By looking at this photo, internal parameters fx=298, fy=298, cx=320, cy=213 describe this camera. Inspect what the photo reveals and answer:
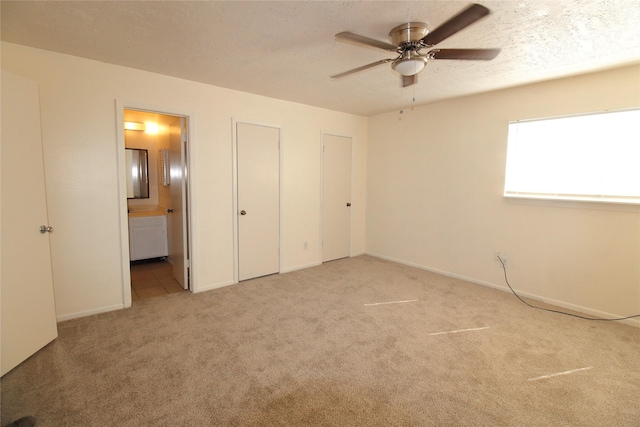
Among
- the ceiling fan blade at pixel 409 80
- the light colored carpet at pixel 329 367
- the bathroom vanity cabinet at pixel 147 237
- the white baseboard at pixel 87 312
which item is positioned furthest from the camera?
the bathroom vanity cabinet at pixel 147 237

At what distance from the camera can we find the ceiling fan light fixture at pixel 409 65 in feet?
6.72

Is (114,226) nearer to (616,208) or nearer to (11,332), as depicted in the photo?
(11,332)

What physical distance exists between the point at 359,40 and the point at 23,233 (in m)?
2.77

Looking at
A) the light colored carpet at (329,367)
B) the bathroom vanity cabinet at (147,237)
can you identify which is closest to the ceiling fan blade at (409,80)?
the light colored carpet at (329,367)

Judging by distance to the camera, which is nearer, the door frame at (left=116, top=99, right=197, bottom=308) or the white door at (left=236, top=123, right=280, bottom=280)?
the door frame at (left=116, top=99, right=197, bottom=308)

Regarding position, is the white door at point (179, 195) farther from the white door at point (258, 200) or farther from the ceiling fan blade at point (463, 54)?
the ceiling fan blade at point (463, 54)

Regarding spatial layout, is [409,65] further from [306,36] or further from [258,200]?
[258,200]

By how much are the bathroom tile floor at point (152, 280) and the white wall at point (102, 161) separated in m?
0.42

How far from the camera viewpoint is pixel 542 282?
3.44 m

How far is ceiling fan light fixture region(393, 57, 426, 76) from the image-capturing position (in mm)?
2047

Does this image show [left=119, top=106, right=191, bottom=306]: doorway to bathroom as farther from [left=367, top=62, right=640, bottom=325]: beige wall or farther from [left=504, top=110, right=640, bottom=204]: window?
[left=504, top=110, right=640, bottom=204]: window

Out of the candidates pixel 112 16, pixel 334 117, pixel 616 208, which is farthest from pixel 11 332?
pixel 616 208

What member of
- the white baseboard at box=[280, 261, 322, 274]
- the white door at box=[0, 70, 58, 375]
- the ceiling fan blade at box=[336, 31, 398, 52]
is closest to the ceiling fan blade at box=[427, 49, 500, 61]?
the ceiling fan blade at box=[336, 31, 398, 52]

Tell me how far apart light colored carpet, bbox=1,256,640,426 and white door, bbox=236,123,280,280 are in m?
0.83
